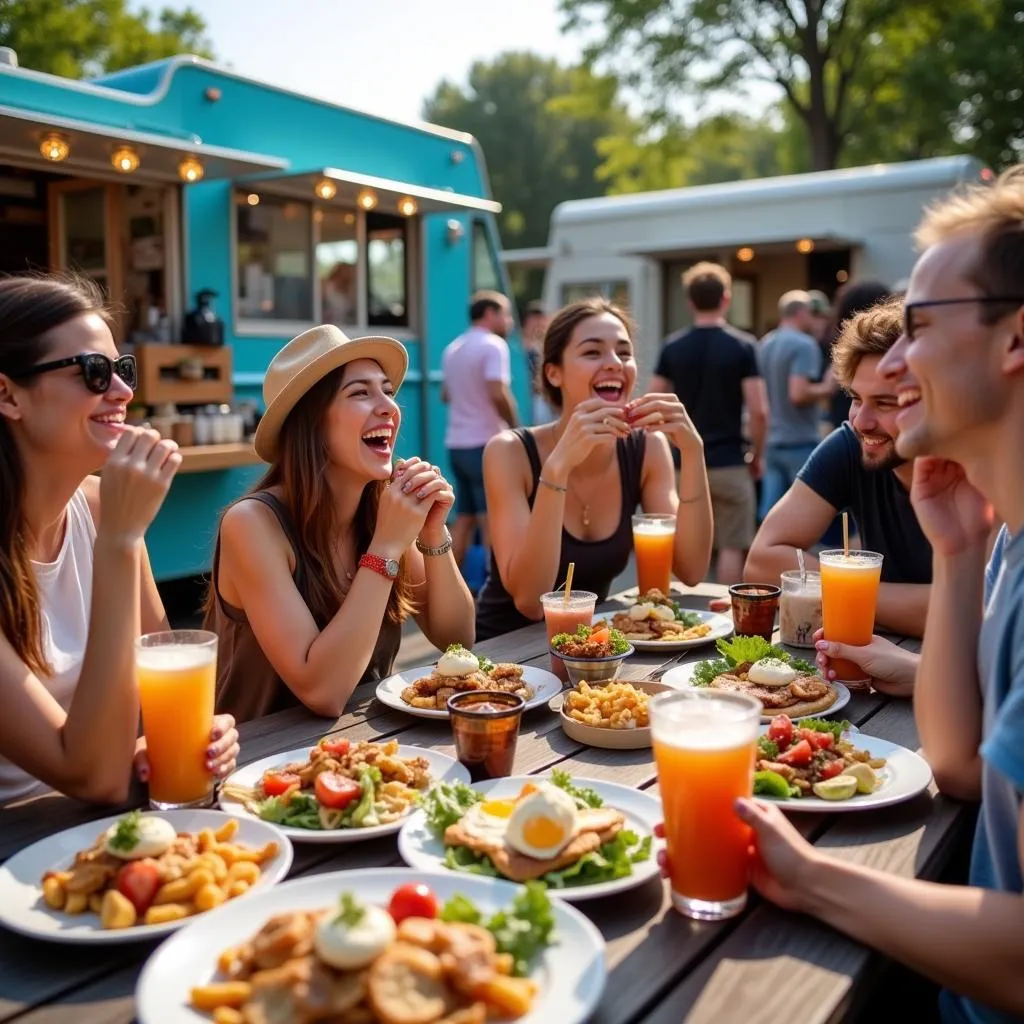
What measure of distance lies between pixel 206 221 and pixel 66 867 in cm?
641

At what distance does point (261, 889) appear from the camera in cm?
141

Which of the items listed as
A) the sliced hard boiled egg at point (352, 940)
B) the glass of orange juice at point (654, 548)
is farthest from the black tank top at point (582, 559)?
the sliced hard boiled egg at point (352, 940)

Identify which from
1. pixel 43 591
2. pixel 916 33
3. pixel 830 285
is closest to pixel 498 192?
pixel 916 33

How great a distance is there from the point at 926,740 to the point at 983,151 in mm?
19845

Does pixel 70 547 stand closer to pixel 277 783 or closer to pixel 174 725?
pixel 174 725

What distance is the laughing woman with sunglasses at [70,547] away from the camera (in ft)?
5.62

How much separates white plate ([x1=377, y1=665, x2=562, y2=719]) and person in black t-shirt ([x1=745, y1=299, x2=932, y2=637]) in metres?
1.05

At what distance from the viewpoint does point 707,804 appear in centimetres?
141

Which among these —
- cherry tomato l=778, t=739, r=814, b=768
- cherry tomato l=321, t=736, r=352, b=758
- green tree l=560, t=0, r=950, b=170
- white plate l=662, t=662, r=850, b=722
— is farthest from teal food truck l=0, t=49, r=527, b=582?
green tree l=560, t=0, r=950, b=170

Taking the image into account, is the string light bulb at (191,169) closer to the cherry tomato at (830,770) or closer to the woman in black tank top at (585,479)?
the woman in black tank top at (585,479)

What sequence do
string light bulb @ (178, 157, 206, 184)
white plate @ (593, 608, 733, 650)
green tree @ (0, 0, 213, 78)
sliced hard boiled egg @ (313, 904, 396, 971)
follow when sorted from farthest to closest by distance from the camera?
green tree @ (0, 0, 213, 78)
string light bulb @ (178, 157, 206, 184)
white plate @ (593, 608, 733, 650)
sliced hard boiled egg @ (313, 904, 396, 971)

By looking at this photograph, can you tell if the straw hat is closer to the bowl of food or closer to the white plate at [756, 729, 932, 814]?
the bowl of food

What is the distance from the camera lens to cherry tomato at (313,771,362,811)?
1651 mm

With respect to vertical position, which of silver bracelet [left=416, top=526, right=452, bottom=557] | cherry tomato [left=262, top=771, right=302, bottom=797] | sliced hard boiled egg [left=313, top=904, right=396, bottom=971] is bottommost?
cherry tomato [left=262, top=771, right=302, bottom=797]
